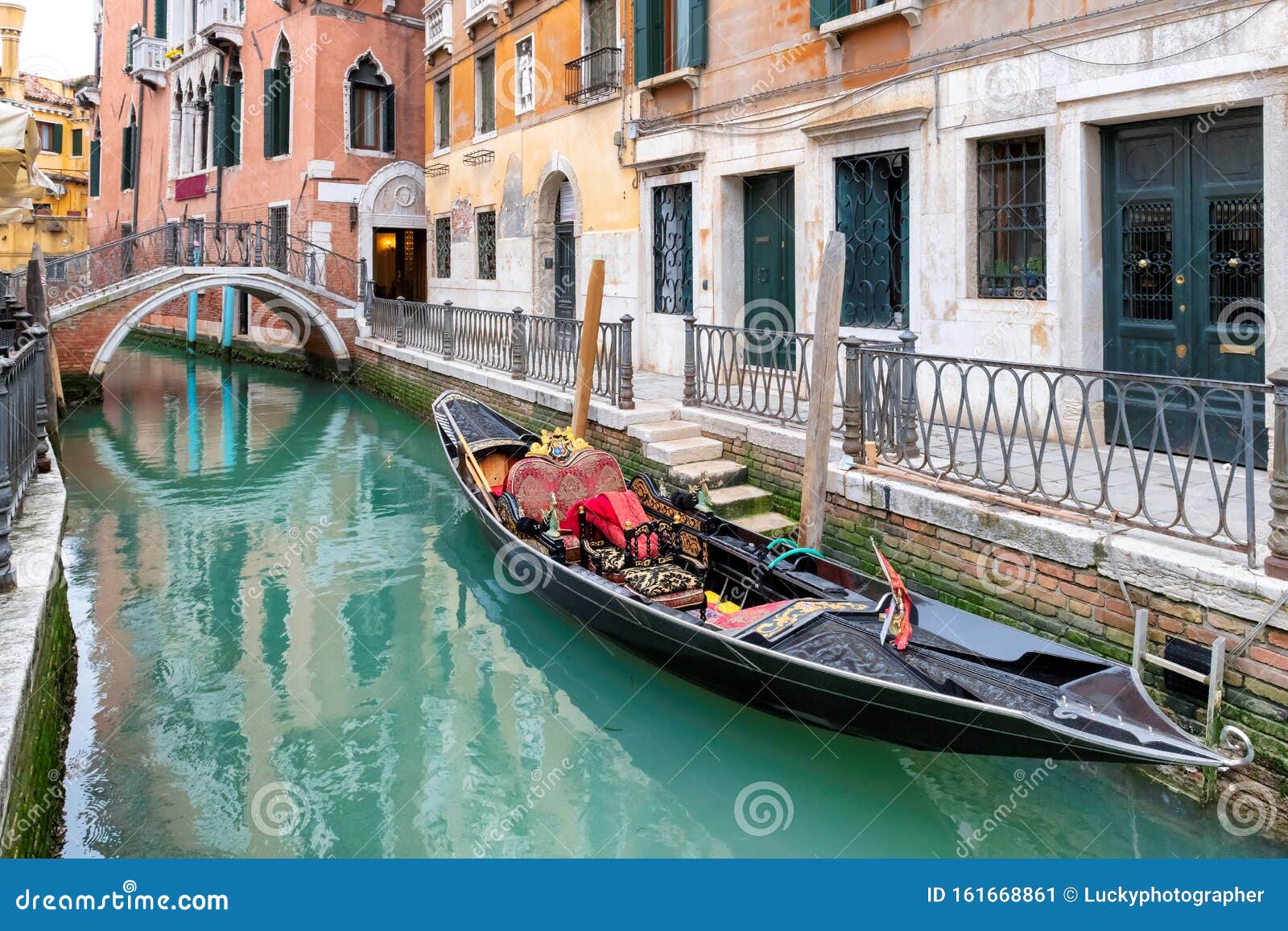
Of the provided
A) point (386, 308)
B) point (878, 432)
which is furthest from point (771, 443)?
point (386, 308)

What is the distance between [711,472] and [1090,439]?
104 inches

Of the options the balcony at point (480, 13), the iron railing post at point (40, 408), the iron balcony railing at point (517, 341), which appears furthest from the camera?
the balcony at point (480, 13)

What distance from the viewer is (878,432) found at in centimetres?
652

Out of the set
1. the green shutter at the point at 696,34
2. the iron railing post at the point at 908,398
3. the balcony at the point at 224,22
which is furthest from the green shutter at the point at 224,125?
the iron railing post at the point at 908,398

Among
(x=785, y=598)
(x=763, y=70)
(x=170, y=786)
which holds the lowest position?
(x=170, y=786)

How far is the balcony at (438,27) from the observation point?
17.2 m

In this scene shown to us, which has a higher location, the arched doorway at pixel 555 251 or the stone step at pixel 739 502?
the arched doorway at pixel 555 251

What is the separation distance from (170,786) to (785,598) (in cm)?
308

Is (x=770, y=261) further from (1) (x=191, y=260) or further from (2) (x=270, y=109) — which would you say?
(2) (x=270, y=109)

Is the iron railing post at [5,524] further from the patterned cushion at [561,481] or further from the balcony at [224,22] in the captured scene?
the balcony at [224,22]

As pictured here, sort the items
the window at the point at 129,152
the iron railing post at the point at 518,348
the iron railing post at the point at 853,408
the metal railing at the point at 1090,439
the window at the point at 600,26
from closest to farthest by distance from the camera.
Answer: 1. the metal railing at the point at 1090,439
2. the iron railing post at the point at 853,408
3. the iron railing post at the point at 518,348
4. the window at the point at 600,26
5. the window at the point at 129,152

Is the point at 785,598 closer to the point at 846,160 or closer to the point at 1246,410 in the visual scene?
the point at 1246,410

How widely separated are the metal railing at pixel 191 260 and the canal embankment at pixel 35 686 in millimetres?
11413

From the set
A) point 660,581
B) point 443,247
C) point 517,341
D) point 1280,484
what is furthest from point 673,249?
point 1280,484
